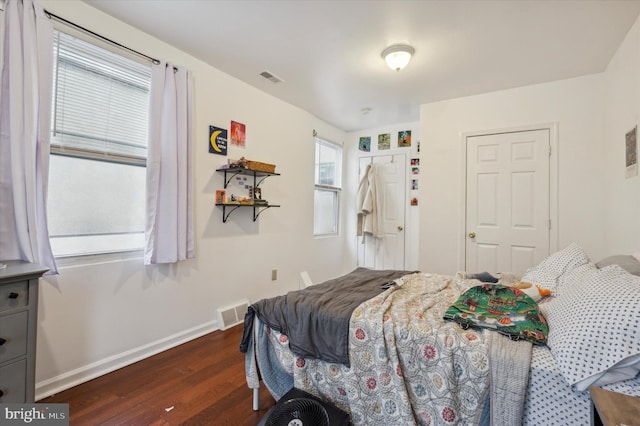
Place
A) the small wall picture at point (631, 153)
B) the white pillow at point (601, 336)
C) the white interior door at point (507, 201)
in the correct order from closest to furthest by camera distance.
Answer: the white pillow at point (601, 336) → the small wall picture at point (631, 153) → the white interior door at point (507, 201)

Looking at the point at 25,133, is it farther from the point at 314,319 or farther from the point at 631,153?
the point at 631,153

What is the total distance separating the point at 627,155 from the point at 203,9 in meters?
3.15

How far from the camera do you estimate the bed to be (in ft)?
3.47

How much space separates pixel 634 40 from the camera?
2059mm

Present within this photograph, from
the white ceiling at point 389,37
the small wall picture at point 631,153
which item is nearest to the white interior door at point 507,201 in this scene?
the white ceiling at point 389,37

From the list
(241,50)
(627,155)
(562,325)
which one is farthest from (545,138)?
(241,50)

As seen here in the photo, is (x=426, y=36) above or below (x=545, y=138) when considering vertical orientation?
above

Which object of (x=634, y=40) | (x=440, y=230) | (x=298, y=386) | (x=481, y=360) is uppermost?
(x=634, y=40)

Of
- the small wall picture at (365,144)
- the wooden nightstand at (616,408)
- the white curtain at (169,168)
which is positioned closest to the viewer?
the wooden nightstand at (616,408)

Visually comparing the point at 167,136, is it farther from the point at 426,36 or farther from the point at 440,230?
the point at 440,230

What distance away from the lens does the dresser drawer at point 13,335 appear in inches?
51.3

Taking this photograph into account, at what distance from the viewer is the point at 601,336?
1.05m

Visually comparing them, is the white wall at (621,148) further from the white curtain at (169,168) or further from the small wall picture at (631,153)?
the white curtain at (169,168)

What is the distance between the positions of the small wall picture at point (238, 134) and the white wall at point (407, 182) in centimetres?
214
